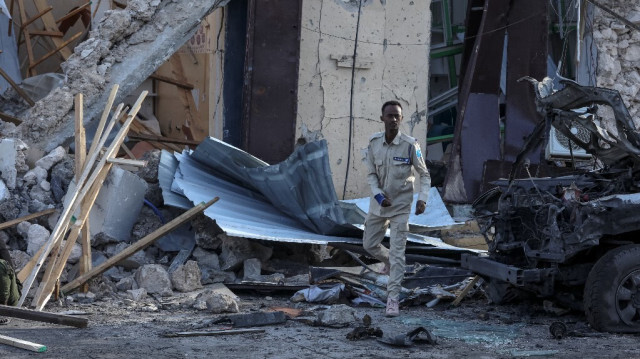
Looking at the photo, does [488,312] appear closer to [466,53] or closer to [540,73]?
[540,73]

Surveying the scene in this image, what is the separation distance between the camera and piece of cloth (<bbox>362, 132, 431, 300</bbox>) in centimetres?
853

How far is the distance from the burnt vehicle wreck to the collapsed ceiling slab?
4.58 m

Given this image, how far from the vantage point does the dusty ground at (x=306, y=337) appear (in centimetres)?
666

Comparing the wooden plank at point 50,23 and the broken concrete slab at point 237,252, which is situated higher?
the wooden plank at point 50,23

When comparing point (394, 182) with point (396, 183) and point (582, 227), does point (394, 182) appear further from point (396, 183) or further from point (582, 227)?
point (582, 227)

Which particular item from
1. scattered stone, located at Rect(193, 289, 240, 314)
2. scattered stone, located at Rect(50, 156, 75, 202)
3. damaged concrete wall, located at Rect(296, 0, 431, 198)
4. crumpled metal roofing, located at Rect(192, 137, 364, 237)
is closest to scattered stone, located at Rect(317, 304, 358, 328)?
scattered stone, located at Rect(193, 289, 240, 314)

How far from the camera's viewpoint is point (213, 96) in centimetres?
1350

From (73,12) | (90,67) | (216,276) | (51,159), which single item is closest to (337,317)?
(216,276)

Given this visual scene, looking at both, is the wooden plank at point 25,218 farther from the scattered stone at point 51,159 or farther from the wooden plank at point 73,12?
the wooden plank at point 73,12

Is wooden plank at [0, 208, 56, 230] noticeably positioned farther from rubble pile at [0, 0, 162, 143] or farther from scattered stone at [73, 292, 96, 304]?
rubble pile at [0, 0, 162, 143]

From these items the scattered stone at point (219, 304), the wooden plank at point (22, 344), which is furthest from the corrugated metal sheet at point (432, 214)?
the wooden plank at point (22, 344)

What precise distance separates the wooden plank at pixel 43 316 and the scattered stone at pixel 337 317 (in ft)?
5.83

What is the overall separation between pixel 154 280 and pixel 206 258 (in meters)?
1.08

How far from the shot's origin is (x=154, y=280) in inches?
369
